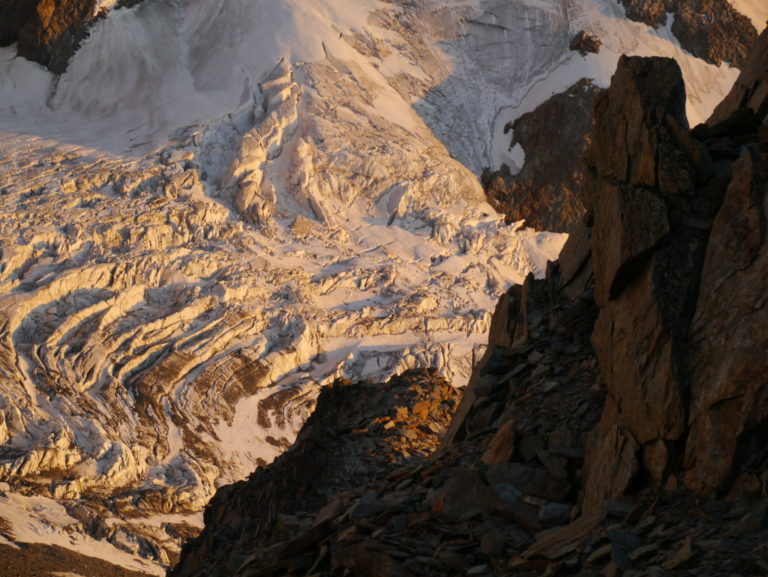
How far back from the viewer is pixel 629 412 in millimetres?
13922

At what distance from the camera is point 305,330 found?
66812 mm

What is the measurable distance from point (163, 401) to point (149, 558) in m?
13.4

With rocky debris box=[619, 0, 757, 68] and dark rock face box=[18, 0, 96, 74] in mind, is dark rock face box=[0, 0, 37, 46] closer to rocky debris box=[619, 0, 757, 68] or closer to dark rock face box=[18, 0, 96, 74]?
dark rock face box=[18, 0, 96, 74]

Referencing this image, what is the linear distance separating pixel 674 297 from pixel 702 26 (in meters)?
89.4

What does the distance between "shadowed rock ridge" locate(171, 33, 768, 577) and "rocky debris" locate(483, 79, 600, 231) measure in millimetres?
67682

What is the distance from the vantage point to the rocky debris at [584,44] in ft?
300

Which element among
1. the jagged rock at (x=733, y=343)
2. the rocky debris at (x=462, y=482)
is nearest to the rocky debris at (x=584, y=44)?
the rocky debris at (x=462, y=482)

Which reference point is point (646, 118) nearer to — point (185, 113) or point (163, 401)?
point (163, 401)

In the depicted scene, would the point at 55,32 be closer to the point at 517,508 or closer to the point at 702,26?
the point at 702,26

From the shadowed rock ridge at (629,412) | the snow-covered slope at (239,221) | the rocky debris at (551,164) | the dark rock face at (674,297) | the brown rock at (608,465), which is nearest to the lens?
the shadowed rock ridge at (629,412)

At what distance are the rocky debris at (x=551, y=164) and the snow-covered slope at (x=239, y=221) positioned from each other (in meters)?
1.74

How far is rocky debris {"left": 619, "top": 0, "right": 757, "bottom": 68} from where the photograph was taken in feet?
315

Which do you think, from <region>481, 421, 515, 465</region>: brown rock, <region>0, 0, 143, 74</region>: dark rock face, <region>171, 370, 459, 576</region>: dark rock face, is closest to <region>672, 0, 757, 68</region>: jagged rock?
<region>0, 0, 143, 74</region>: dark rock face

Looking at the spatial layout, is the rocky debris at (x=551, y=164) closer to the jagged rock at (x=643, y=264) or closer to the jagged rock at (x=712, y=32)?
the jagged rock at (x=712, y=32)
